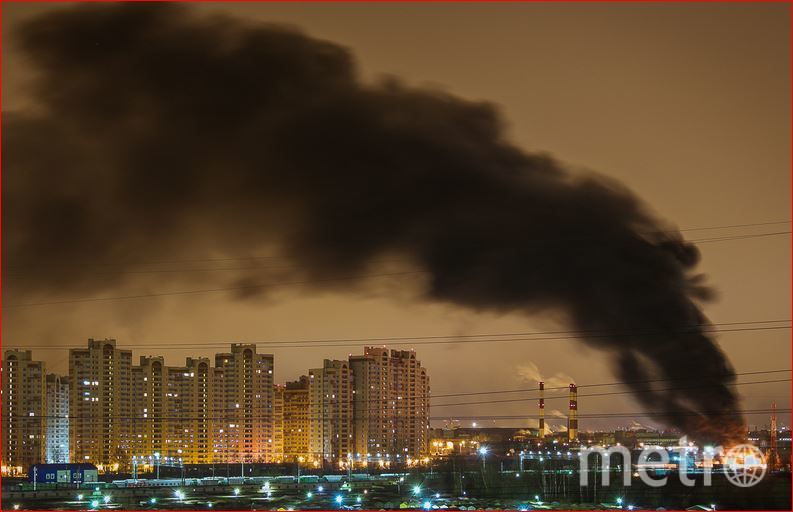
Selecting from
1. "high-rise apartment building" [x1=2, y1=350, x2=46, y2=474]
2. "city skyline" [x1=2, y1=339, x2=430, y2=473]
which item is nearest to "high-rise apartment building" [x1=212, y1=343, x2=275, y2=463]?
"city skyline" [x1=2, y1=339, x2=430, y2=473]

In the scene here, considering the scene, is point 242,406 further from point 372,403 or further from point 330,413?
point 372,403

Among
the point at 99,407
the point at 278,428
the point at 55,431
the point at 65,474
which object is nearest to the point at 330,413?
the point at 278,428

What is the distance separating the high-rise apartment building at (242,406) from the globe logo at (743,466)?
49756 millimetres

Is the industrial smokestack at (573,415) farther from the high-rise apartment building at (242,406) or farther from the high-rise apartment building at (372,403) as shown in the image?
the high-rise apartment building at (242,406)

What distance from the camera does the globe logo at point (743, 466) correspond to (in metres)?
37.0

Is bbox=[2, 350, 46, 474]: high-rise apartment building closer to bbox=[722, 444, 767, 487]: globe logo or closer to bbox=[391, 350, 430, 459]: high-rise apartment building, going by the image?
bbox=[391, 350, 430, 459]: high-rise apartment building

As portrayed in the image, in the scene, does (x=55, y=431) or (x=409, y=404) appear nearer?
(x=55, y=431)

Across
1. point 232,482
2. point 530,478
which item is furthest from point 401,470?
point 530,478

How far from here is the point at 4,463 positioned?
77438 millimetres

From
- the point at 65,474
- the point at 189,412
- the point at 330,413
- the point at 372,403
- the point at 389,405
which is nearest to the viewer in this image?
the point at 65,474

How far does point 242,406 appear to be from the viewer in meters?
82.2

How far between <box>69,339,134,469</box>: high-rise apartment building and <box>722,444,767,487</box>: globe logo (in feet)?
167

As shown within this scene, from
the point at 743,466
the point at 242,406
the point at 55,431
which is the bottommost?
the point at 55,431

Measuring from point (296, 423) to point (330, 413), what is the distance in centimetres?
505
